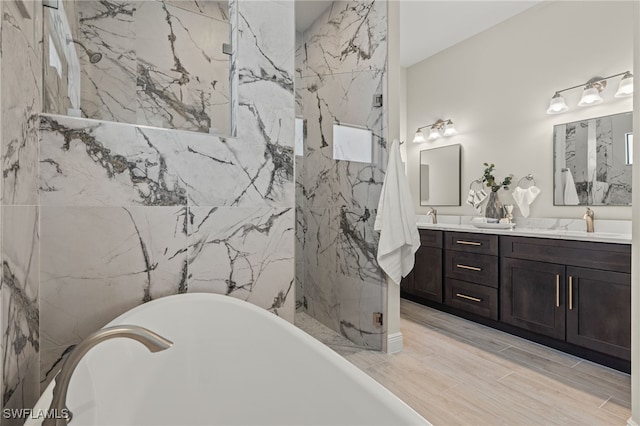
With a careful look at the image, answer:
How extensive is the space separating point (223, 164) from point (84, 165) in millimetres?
505

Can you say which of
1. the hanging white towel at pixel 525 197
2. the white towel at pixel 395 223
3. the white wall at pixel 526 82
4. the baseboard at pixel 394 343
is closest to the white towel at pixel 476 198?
the white wall at pixel 526 82

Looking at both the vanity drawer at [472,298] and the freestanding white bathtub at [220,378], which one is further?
the vanity drawer at [472,298]

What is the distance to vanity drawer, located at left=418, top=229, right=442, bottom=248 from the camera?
311cm

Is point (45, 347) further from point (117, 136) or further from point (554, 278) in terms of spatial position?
point (554, 278)

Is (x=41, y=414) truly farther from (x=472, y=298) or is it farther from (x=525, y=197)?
(x=525, y=197)

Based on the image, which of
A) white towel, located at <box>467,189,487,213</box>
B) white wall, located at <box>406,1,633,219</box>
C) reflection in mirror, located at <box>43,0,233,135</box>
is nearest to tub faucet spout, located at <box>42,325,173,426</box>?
reflection in mirror, located at <box>43,0,233,135</box>

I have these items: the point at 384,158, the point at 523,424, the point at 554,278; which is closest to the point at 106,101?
the point at 384,158

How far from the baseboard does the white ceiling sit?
267 cm

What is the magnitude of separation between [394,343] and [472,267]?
1.03 meters

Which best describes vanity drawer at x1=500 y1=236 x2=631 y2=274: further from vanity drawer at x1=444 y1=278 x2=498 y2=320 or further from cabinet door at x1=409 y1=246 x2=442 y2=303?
cabinet door at x1=409 y1=246 x2=442 y2=303

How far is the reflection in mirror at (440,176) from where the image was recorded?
12.1ft

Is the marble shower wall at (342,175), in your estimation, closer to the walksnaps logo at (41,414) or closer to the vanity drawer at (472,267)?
the vanity drawer at (472,267)

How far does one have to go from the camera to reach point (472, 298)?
282cm

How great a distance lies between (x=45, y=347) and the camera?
1159 millimetres
